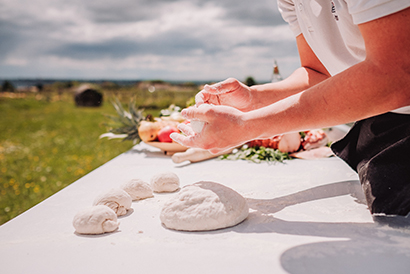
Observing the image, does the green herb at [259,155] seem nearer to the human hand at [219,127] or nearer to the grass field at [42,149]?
the human hand at [219,127]

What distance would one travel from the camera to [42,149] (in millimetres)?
7344

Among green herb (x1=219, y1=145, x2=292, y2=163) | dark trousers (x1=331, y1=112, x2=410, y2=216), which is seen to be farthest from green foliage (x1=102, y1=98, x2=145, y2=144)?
dark trousers (x1=331, y1=112, x2=410, y2=216)

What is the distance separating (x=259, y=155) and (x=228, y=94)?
0.76 m

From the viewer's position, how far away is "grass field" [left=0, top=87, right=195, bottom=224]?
457 cm

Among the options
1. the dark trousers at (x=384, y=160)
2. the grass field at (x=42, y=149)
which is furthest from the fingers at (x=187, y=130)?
the grass field at (x=42, y=149)

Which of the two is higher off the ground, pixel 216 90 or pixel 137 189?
pixel 216 90

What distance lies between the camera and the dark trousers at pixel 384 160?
1.12 metres

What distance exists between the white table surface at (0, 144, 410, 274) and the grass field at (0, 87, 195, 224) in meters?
1.56

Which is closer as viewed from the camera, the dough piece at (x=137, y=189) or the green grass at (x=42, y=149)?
the dough piece at (x=137, y=189)

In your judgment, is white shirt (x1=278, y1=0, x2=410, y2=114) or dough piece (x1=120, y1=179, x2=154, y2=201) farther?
dough piece (x1=120, y1=179, x2=154, y2=201)

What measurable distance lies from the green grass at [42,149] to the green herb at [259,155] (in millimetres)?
1312

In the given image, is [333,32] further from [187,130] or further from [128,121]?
[128,121]

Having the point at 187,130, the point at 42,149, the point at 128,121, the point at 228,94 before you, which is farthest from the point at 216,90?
the point at 42,149

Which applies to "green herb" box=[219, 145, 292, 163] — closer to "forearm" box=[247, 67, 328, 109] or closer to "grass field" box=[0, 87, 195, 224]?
"forearm" box=[247, 67, 328, 109]
